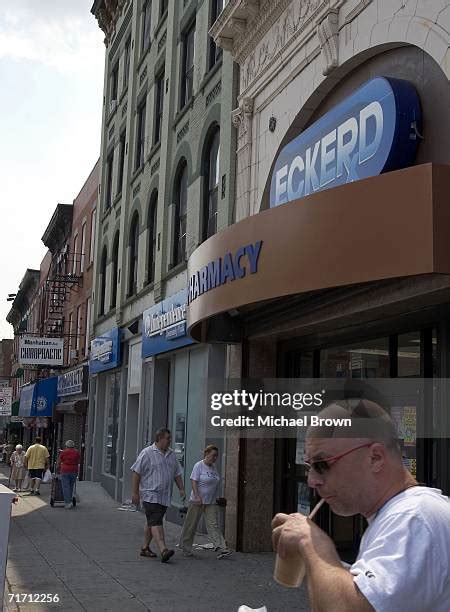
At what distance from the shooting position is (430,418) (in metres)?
8.09

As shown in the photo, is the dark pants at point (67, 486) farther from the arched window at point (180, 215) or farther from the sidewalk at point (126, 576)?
the arched window at point (180, 215)

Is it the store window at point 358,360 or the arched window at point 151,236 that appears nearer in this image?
the store window at point 358,360

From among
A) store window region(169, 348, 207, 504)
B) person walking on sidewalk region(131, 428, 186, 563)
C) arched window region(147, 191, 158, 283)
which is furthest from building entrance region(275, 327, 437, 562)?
arched window region(147, 191, 158, 283)

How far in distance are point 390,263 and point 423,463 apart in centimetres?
274

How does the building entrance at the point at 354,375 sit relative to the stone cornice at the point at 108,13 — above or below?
below

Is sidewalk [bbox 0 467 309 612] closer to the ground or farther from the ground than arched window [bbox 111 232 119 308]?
closer to the ground

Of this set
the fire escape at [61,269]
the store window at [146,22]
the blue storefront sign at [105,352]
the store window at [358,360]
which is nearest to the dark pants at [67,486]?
the blue storefront sign at [105,352]

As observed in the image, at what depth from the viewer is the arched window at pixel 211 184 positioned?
1465cm

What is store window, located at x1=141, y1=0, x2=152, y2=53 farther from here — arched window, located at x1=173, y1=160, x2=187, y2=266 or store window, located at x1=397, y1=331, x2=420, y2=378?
store window, located at x1=397, y1=331, x2=420, y2=378

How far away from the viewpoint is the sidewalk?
792cm

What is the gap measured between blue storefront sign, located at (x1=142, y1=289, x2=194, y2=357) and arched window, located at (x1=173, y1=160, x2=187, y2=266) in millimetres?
1256

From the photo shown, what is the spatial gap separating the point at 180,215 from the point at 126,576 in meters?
9.62

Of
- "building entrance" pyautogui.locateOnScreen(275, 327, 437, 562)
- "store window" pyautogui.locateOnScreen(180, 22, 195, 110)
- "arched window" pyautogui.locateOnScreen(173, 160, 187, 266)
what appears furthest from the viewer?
"store window" pyautogui.locateOnScreen(180, 22, 195, 110)

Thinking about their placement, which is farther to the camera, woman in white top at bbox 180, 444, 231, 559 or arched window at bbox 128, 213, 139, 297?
arched window at bbox 128, 213, 139, 297
